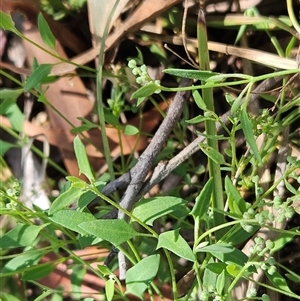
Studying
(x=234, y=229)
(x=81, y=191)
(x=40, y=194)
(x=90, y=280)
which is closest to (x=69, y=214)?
(x=81, y=191)

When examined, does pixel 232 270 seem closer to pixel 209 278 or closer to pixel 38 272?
pixel 209 278

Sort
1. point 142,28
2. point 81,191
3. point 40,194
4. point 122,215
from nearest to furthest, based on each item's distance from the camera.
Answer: point 81,191, point 122,215, point 142,28, point 40,194

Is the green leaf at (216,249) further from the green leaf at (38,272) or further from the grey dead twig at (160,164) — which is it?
the green leaf at (38,272)

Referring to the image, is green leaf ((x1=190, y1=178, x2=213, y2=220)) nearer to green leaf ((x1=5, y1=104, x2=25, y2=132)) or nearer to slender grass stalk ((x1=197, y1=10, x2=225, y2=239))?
slender grass stalk ((x1=197, y1=10, x2=225, y2=239))

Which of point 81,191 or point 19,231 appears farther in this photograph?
point 19,231

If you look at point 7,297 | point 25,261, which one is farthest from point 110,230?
point 7,297

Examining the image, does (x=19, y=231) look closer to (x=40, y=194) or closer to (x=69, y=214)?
(x=69, y=214)

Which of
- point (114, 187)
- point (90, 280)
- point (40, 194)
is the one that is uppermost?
point (114, 187)

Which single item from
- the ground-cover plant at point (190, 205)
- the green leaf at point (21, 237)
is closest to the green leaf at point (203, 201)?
the ground-cover plant at point (190, 205)
